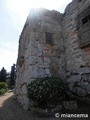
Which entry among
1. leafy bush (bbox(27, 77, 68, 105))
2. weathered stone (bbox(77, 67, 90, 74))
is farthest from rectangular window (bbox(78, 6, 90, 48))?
leafy bush (bbox(27, 77, 68, 105))

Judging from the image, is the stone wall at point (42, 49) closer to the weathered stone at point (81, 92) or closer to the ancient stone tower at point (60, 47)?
the ancient stone tower at point (60, 47)

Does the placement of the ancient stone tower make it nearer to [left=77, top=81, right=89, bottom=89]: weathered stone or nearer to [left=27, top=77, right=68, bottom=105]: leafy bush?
[left=77, top=81, right=89, bottom=89]: weathered stone

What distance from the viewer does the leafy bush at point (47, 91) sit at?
429 centimetres

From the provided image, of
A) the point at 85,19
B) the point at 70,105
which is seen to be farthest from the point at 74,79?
the point at 85,19

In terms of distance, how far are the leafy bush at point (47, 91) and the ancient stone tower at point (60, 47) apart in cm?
63

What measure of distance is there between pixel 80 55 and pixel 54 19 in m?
2.73

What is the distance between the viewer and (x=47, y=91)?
4285mm

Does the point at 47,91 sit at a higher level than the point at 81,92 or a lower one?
higher

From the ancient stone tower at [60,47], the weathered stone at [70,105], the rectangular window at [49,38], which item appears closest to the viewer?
the weathered stone at [70,105]

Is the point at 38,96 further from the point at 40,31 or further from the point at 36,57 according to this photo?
the point at 40,31

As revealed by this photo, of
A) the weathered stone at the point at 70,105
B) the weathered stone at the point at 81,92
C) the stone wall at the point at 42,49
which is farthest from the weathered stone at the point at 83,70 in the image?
the weathered stone at the point at 70,105

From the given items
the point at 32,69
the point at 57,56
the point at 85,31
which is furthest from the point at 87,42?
the point at 32,69

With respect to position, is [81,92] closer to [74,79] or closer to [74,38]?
[74,79]

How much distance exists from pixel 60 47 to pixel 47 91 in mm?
3044
